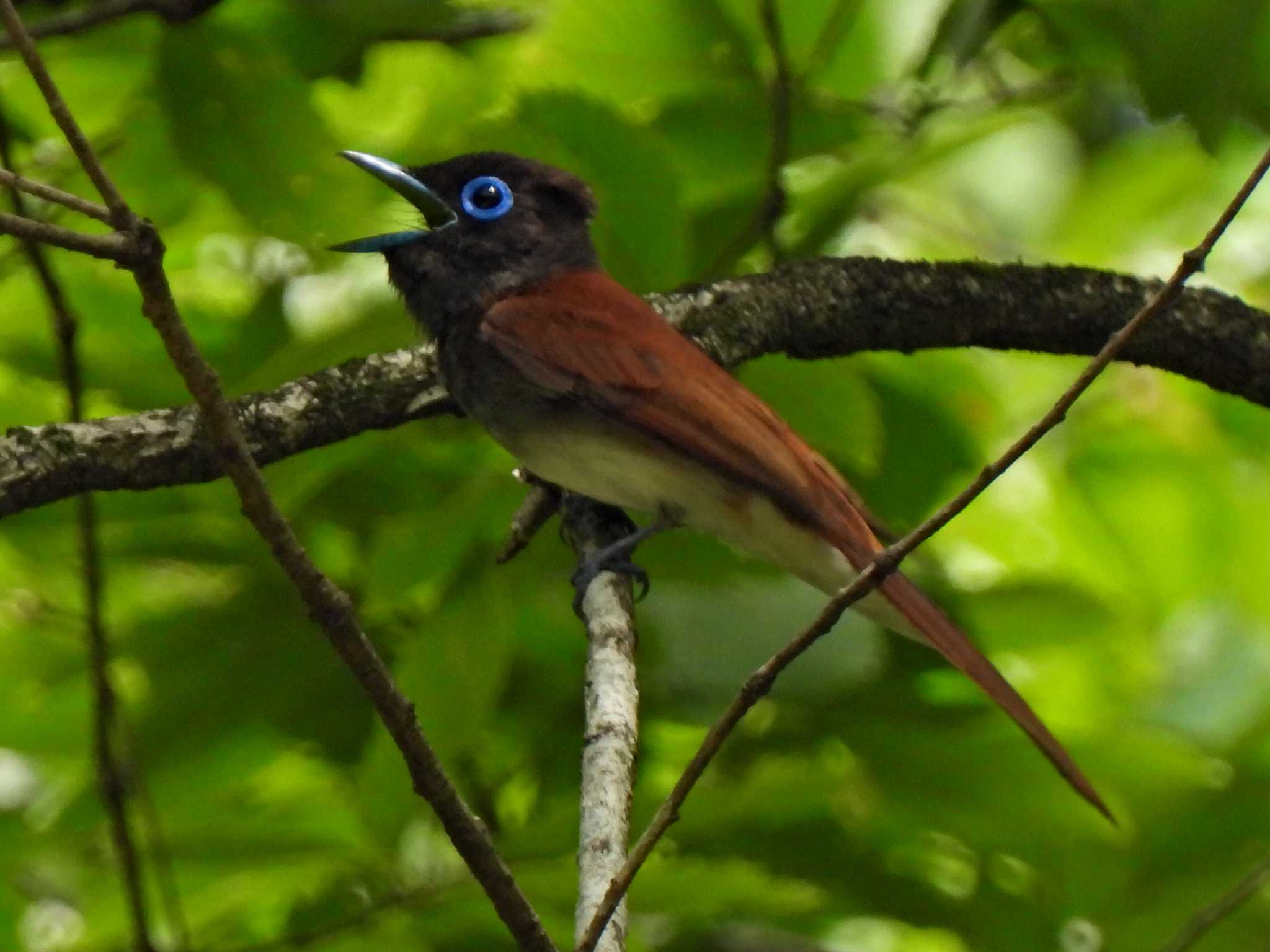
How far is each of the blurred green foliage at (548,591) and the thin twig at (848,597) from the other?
27.9 inches

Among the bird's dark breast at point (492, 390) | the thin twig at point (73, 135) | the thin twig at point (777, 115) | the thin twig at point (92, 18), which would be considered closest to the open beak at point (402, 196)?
the bird's dark breast at point (492, 390)

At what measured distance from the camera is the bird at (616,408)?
307cm

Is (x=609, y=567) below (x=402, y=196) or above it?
below

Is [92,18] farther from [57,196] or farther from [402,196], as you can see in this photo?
[57,196]

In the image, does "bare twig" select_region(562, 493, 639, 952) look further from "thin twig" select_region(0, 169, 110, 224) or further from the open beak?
"thin twig" select_region(0, 169, 110, 224)

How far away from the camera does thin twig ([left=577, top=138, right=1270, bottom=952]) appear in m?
1.68

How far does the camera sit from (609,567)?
2.87m

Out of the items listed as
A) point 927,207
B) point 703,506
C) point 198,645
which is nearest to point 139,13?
point 198,645

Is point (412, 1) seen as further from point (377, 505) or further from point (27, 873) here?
point (27, 873)

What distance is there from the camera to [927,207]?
5.52 m

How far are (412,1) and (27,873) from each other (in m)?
1.89

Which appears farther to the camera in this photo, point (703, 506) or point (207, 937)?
point (703, 506)

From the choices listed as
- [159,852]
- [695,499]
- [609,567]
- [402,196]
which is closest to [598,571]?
[609,567]

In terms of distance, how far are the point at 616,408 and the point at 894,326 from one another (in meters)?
0.60
